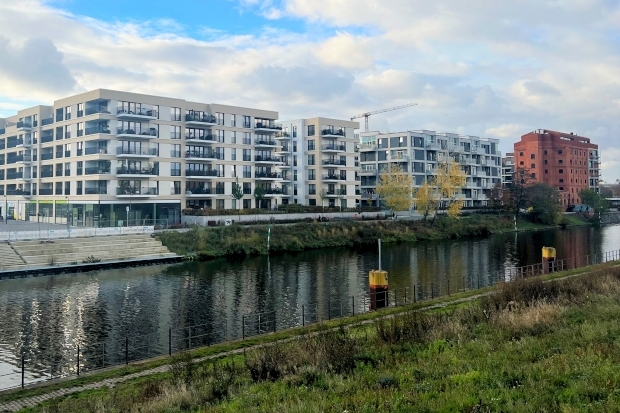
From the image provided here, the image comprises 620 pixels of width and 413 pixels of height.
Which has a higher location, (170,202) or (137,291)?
→ (170,202)

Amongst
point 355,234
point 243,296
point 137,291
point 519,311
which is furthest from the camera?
point 355,234

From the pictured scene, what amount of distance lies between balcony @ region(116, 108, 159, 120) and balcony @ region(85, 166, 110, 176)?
6750 millimetres

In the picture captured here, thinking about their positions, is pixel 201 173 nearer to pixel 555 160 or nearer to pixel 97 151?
pixel 97 151

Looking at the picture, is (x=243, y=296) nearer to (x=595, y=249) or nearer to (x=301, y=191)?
(x=595, y=249)

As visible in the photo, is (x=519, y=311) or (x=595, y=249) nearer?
(x=519, y=311)

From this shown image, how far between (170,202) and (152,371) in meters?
55.6

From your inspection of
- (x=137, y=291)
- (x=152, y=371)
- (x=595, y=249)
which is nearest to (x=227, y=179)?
(x=137, y=291)

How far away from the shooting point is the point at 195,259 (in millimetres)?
52500

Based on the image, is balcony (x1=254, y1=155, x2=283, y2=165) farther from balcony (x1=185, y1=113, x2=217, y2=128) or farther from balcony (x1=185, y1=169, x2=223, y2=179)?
balcony (x1=185, y1=113, x2=217, y2=128)

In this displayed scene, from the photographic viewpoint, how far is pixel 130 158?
67.1 metres

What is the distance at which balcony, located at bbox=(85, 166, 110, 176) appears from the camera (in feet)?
212

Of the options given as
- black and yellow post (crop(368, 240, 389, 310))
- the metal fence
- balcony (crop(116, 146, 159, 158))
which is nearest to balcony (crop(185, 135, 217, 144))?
balcony (crop(116, 146, 159, 158))

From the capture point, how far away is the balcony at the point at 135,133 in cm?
6556

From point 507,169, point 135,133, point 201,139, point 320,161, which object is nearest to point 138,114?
point 135,133
